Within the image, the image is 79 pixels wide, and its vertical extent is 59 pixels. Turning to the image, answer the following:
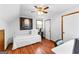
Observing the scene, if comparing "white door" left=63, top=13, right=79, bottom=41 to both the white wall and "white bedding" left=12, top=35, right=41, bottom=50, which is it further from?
the white wall

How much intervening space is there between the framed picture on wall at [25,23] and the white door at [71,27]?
1.52 metres

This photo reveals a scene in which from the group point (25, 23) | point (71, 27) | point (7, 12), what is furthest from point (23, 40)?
point (71, 27)

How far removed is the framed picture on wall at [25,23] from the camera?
11.8ft

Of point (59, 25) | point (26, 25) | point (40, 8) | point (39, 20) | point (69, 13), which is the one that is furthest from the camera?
point (39, 20)

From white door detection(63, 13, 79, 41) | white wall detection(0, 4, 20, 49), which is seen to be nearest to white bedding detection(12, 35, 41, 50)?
white wall detection(0, 4, 20, 49)

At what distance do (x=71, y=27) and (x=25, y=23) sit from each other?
1.93 m

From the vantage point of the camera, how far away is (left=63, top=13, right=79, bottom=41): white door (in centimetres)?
245

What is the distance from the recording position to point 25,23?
3.78m

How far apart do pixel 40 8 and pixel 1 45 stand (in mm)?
1506

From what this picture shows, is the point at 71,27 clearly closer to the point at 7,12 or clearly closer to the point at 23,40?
the point at 23,40

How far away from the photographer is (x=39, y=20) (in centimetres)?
422
